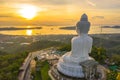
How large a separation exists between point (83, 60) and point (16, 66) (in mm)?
7737

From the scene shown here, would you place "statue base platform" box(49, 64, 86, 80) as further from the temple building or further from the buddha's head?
the buddha's head

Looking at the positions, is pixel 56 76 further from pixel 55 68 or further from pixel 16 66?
pixel 16 66

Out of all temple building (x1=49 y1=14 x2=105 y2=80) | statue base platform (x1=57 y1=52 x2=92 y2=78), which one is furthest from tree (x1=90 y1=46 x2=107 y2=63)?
statue base platform (x1=57 y1=52 x2=92 y2=78)

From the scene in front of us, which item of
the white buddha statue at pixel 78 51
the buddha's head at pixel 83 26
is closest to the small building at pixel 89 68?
the white buddha statue at pixel 78 51

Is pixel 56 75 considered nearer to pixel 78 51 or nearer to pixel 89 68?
pixel 78 51

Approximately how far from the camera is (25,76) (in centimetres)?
2317

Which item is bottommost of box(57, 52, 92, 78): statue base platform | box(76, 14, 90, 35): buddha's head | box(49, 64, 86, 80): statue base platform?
box(49, 64, 86, 80): statue base platform

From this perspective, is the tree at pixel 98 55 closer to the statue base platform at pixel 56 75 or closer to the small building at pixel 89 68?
the statue base platform at pixel 56 75

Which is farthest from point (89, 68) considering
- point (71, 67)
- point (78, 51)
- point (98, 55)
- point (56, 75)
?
point (98, 55)

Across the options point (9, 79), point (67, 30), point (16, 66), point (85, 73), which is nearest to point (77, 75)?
point (85, 73)

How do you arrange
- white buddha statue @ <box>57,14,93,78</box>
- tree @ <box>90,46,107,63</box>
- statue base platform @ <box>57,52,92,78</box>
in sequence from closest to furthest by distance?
statue base platform @ <box>57,52,92,78</box>, white buddha statue @ <box>57,14,93,78</box>, tree @ <box>90,46,107,63</box>

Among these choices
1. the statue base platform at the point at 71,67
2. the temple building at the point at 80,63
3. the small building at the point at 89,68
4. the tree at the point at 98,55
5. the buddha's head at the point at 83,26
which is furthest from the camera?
the tree at the point at 98,55

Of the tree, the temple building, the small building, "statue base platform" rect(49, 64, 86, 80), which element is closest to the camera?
the small building

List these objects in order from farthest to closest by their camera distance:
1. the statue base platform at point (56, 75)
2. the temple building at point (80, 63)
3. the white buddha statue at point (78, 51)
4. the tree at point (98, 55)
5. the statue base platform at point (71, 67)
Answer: the tree at point (98, 55)
the white buddha statue at point (78, 51)
the statue base platform at point (56, 75)
the statue base platform at point (71, 67)
the temple building at point (80, 63)
